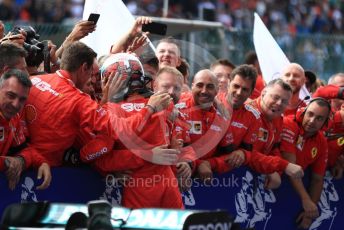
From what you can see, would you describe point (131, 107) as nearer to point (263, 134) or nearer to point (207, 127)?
point (207, 127)

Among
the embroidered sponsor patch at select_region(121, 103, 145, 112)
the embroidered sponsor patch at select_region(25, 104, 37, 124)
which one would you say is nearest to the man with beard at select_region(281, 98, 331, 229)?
the embroidered sponsor patch at select_region(121, 103, 145, 112)

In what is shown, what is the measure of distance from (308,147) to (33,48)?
3.29m

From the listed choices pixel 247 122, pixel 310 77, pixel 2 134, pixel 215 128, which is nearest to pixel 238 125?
pixel 247 122

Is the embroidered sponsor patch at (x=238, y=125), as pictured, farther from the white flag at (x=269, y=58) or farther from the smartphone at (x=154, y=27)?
the white flag at (x=269, y=58)

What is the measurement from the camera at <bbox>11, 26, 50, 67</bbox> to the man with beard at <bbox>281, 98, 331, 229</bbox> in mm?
2738

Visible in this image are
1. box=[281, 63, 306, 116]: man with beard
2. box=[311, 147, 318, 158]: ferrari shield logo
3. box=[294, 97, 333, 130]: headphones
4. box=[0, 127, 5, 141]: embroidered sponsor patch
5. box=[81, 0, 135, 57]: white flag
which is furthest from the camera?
box=[281, 63, 306, 116]: man with beard

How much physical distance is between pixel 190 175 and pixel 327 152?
2225 mm

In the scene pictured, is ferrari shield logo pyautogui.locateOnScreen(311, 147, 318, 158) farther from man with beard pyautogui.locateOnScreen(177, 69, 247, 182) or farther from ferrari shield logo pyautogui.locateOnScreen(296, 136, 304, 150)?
man with beard pyautogui.locateOnScreen(177, 69, 247, 182)

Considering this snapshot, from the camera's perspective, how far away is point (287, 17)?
2634 cm

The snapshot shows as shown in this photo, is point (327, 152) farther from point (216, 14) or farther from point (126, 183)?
point (216, 14)

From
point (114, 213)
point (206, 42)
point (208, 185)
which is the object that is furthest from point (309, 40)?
point (114, 213)

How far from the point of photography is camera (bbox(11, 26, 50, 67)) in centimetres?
862

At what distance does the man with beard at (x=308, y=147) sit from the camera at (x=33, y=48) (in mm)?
2738

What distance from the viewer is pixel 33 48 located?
8602 millimetres
